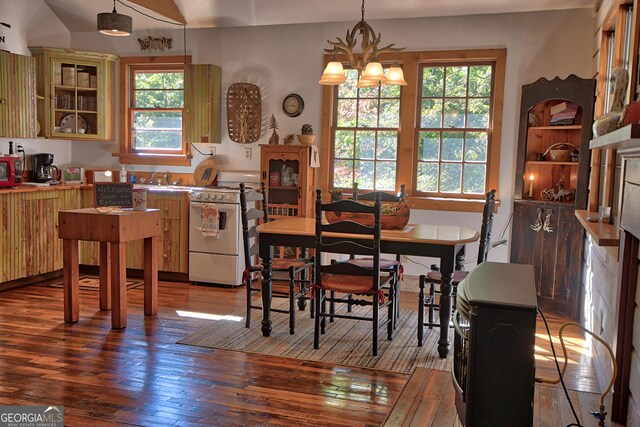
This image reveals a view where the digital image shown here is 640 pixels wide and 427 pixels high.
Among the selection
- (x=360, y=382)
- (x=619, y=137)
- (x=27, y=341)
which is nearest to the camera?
(x=619, y=137)

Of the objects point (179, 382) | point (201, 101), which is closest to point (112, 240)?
point (179, 382)

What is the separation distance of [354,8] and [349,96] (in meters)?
0.89

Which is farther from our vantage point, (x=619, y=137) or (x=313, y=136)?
(x=313, y=136)

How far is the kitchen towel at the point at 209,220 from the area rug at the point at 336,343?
1.33 meters

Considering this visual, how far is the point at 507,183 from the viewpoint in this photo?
19.4 feet

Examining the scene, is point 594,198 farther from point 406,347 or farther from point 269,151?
point 269,151

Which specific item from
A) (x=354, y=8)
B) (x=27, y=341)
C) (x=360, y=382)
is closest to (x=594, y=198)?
(x=360, y=382)

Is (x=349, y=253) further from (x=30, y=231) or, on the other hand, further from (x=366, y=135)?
(x=30, y=231)

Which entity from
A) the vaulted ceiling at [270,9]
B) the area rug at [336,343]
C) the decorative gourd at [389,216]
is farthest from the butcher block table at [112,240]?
the vaulted ceiling at [270,9]

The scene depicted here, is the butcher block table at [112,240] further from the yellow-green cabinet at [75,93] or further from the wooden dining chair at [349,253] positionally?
the yellow-green cabinet at [75,93]

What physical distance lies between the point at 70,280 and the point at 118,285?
1.50 ft

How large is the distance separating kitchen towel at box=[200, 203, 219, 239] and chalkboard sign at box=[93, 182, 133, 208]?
1.38 m

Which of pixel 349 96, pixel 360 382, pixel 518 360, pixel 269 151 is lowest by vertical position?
pixel 360 382

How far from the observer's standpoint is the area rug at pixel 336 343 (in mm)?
4070
